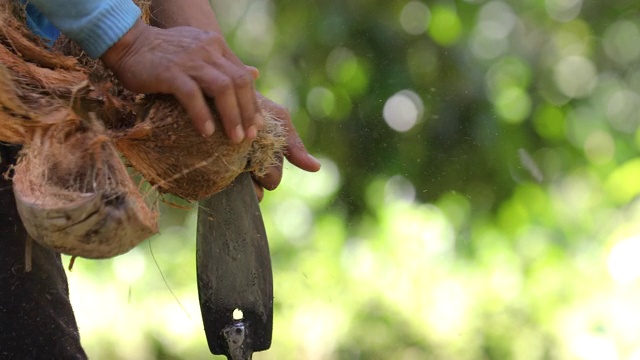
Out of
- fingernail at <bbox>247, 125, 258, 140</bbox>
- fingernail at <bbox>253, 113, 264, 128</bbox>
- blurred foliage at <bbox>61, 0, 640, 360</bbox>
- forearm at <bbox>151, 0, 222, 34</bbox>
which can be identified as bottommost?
blurred foliage at <bbox>61, 0, 640, 360</bbox>

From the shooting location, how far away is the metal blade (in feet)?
4.43

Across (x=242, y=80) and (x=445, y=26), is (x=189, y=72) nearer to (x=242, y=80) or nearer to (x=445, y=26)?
(x=242, y=80)

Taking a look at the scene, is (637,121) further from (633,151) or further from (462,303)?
(462,303)

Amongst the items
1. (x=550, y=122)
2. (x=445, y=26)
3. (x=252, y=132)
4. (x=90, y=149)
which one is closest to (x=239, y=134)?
(x=252, y=132)

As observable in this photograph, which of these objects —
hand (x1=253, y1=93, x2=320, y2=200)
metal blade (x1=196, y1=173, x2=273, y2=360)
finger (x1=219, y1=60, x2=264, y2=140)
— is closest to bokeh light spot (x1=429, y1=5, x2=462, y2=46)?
hand (x1=253, y1=93, x2=320, y2=200)

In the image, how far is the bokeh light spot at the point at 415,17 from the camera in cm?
263

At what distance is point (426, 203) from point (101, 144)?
1.76 metres

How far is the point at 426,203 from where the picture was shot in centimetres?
274

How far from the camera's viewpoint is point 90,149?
1.07 metres

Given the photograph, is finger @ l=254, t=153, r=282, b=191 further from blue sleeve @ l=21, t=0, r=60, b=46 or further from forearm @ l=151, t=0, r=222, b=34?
blue sleeve @ l=21, t=0, r=60, b=46

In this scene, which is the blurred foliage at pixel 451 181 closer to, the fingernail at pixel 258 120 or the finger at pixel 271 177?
the finger at pixel 271 177

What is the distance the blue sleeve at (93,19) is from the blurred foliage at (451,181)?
156 cm

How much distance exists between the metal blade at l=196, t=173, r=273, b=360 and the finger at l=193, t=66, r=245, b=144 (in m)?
0.19

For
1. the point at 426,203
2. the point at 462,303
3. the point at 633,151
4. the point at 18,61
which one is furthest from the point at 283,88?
the point at 18,61
